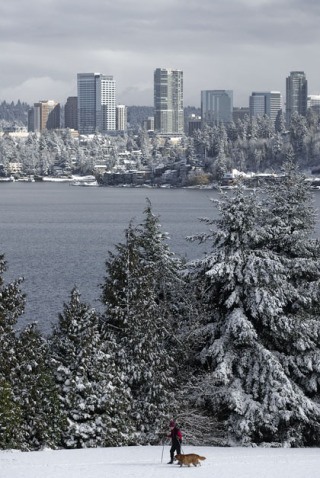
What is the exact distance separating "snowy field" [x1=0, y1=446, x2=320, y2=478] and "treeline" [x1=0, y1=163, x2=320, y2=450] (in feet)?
3.20

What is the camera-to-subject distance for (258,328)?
1002 inches

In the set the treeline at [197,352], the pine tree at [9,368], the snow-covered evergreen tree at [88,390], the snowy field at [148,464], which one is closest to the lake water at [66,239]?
the treeline at [197,352]

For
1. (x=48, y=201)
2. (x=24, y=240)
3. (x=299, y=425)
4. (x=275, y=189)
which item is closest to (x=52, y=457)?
(x=299, y=425)

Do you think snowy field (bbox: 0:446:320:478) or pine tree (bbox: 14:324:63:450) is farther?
pine tree (bbox: 14:324:63:450)

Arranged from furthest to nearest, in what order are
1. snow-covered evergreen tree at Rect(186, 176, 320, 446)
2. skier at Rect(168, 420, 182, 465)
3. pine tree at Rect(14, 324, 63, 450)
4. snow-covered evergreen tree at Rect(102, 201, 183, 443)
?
1. snow-covered evergreen tree at Rect(102, 201, 183, 443)
2. snow-covered evergreen tree at Rect(186, 176, 320, 446)
3. pine tree at Rect(14, 324, 63, 450)
4. skier at Rect(168, 420, 182, 465)

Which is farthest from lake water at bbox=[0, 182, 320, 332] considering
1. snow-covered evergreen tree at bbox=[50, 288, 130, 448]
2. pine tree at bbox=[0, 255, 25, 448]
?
pine tree at bbox=[0, 255, 25, 448]

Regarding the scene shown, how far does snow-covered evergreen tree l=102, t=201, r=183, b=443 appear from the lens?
2453 cm

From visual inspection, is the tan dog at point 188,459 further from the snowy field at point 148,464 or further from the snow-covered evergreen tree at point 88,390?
the snow-covered evergreen tree at point 88,390

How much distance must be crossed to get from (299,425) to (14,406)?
Result: 7.02 m

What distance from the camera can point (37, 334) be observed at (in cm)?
2395

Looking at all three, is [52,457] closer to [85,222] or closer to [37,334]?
[37,334]

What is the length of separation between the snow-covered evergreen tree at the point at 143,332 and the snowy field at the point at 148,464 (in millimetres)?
1457

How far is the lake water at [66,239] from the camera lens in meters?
44.5

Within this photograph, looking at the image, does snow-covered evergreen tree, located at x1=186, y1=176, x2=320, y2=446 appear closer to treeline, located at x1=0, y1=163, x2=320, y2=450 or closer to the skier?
treeline, located at x1=0, y1=163, x2=320, y2=450
